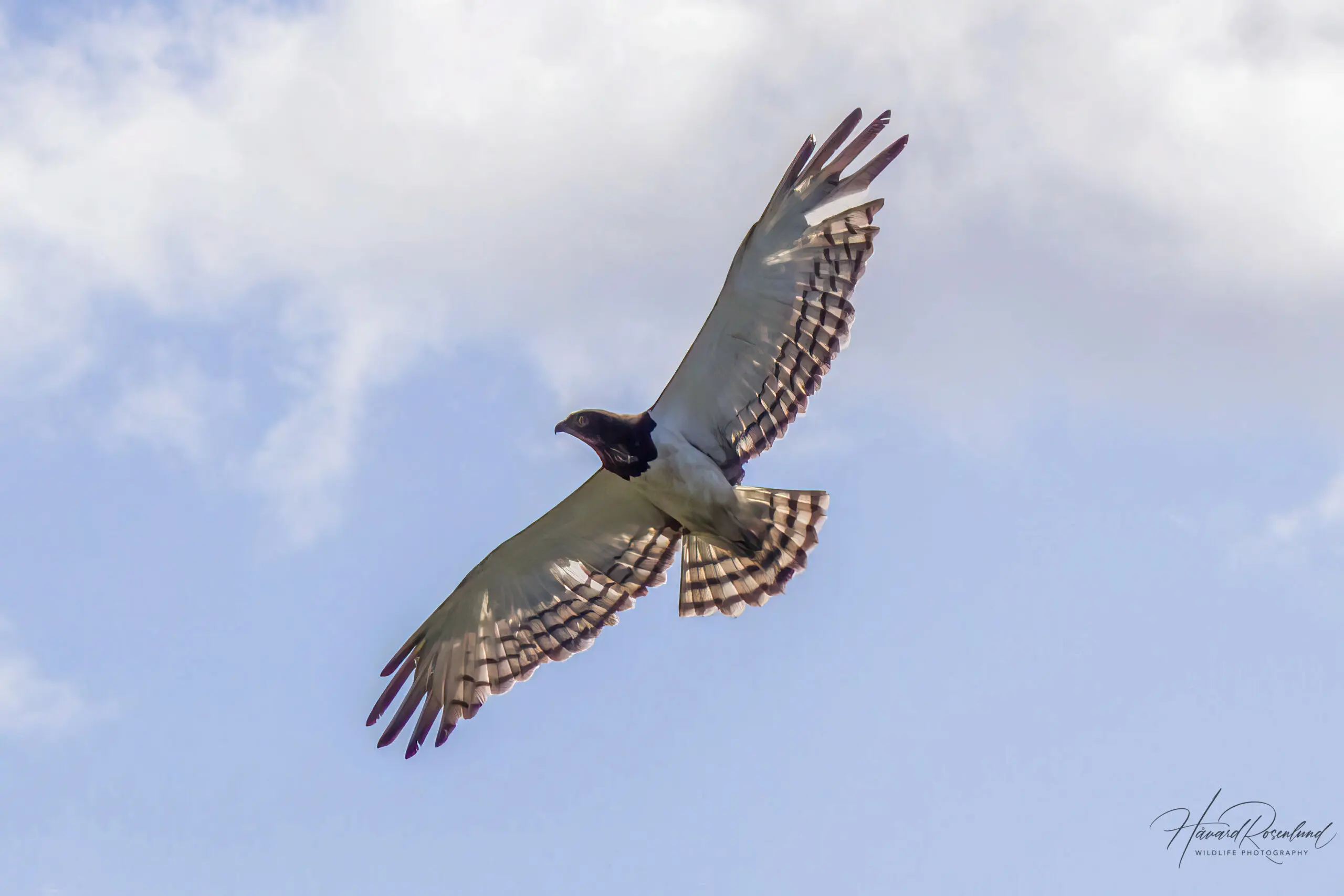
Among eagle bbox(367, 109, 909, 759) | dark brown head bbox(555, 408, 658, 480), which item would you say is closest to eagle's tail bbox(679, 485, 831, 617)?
eagle bbox(367, 109, 909, 759)

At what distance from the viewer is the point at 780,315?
1412 cm

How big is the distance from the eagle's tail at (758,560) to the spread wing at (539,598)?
38cm

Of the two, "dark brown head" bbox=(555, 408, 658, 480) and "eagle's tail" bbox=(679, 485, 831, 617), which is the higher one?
"dark brown head" bbox=(555, 408, 658, 480)

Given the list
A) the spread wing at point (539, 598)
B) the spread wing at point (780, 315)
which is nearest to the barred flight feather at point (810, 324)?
the spread wing at point (780, 315)

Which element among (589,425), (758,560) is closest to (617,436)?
(589,425)

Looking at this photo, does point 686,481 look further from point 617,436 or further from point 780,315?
point 780,315

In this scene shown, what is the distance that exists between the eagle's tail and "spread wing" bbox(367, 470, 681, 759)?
380 mm

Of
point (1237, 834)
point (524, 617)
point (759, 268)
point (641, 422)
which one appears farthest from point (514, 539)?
point (1237, 834)

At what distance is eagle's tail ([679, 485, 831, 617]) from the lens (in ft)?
49.1

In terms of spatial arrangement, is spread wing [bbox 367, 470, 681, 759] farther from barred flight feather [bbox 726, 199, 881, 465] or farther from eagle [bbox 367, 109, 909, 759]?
barred flight feather [bbox 726, 199, 881, 465]

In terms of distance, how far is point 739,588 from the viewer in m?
15.3

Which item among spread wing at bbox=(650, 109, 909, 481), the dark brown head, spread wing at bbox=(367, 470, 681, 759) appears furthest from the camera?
spread wing at bbox=(367, 470, 681, 759)

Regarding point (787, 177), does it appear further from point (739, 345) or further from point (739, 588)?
point (739, 588)

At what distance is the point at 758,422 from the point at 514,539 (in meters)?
2.91
